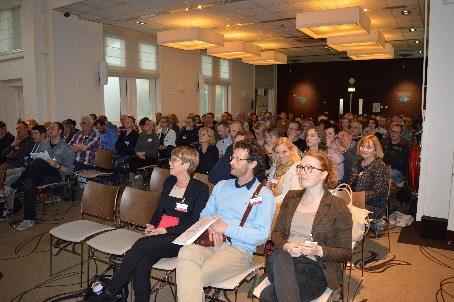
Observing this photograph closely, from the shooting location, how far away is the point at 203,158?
5527 millimetres

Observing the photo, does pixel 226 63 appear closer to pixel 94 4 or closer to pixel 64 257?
pixel 94 4


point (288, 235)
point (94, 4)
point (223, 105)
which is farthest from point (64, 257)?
point (223, 105)

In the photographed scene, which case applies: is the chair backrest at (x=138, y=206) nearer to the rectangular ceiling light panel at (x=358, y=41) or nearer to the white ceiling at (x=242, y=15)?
the white ceiling at (x=242, y=15)

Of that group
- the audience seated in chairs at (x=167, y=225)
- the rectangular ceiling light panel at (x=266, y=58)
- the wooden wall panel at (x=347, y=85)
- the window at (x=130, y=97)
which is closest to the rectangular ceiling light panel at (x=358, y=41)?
the rectangular ceiling light panel at (x=266, y=58)

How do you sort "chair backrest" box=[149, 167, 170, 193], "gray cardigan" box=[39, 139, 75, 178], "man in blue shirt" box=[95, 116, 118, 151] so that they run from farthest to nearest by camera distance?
1. "man in blue shirt" box=[95, 116, 118, 151]
2. "gray cardigan" box=[39, 139, 75, 178]
3. "chair backrest" box=[149, 167, 170, 193]

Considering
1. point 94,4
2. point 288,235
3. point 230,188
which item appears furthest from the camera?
point 94,4

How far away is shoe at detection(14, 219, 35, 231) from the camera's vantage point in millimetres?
4992

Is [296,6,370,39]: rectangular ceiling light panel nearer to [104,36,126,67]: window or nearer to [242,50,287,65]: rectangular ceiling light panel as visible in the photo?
[242,50,287,65]: rectangular ceiling light panel

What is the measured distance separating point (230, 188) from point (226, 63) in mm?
13260

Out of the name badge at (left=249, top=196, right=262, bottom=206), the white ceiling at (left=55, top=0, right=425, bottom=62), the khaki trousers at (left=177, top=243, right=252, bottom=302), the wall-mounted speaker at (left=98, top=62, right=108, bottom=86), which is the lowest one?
the khaki trousers at (left=177, top=243, right=252, bottom=302)

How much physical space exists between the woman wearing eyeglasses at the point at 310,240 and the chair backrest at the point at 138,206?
4.07ft

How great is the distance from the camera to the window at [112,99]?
1095 cm

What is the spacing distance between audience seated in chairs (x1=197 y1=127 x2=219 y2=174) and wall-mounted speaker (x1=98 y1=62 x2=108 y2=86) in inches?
218

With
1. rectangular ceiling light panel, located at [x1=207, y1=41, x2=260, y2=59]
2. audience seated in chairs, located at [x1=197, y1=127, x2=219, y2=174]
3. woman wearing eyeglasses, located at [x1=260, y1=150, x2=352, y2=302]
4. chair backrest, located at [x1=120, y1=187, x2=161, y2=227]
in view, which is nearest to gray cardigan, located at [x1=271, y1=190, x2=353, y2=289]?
woman wearing eyeglasses, located at [x1=260, y1=150, x2=352, y2=302]
